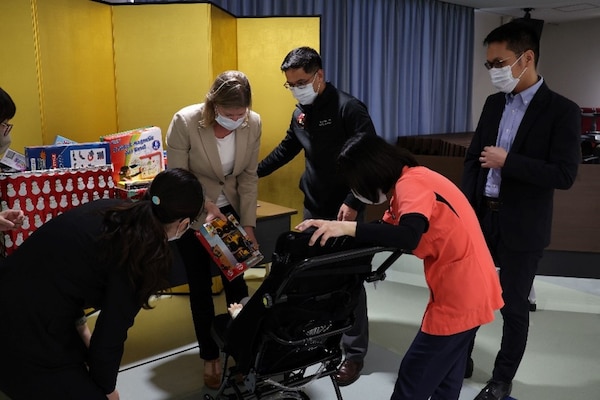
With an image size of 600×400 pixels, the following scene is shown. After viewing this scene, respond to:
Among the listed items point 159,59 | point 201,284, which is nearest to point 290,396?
point 201,284

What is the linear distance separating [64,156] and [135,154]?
0.31 metres

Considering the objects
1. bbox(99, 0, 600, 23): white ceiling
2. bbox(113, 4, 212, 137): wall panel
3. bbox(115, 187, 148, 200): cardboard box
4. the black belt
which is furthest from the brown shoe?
bbox(99, 0, 600, 23): white ceiling

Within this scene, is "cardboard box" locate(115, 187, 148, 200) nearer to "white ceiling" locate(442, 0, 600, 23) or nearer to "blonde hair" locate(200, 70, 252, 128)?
"blonde hair" locate(200, 70, 252, 128)

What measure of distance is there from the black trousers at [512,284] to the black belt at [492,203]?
0.05ft

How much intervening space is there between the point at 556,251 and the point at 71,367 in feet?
11.3

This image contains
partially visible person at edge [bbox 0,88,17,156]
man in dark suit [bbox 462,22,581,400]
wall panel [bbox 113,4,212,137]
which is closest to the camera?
partially visible person at edge [bbox 0,88,17,156]

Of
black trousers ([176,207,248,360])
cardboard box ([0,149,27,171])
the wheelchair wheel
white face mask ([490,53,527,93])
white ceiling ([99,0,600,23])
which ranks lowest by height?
the wheelchair wheel

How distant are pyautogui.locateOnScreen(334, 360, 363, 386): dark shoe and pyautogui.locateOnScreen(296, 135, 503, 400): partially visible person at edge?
0.83 m

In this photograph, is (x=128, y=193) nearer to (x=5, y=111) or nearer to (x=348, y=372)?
(x=5, y=111)

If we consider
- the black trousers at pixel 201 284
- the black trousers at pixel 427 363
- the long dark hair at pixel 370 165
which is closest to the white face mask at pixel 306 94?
the black trousers at pixel 201 284

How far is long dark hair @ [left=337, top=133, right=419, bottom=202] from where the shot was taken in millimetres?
1493

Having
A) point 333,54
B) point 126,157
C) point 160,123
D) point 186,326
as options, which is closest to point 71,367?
point 126,157

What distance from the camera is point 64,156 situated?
2.21 metres

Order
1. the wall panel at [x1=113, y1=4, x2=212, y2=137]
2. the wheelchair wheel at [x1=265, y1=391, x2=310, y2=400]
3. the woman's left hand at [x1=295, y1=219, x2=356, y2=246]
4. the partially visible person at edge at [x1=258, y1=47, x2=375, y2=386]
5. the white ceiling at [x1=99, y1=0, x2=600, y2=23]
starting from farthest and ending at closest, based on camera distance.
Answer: the white ceiling at [x1=99, y1=0, x2=600, y2=23] < the wall panel at [x1=113, y1=4, x2=212, y2=137] < the partially visible person at edge at [x1=258, y1=47, x2=375, y2=386] < the wheelchair wheel at [x1=265, y1=391, x2=310, y2=400] < the woman's left hand at [x1=295, y1=219, x2=356, y2=246]
